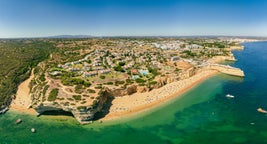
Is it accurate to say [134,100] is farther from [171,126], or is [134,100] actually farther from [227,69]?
[227,69]

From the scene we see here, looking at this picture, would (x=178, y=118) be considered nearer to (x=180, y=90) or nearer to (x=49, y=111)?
(x=180, y=90)

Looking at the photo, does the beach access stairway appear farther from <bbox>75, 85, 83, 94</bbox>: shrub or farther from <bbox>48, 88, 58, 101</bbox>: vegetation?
<bbox>48, 88, 58, 101</bbox>: vegetation

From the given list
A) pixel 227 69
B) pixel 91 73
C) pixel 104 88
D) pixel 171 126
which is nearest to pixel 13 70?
pixel 91 73

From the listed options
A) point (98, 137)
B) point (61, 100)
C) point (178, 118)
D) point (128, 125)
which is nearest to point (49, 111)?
point (61, 100)

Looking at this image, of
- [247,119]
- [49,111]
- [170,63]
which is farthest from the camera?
[170,63]

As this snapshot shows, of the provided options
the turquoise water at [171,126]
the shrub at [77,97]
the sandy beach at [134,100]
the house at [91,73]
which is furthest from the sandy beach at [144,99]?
the house at [91,73]

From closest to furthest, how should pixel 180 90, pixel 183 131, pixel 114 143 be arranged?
1. pixel 114 143
2. pixel 183 131
3. pixel 180 90

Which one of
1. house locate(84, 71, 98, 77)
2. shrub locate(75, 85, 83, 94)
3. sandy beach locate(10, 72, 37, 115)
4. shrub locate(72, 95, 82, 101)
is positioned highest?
house locate(84, 71, 98, 77)

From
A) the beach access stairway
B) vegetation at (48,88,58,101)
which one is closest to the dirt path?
vegetation at (48,88,58,101)
